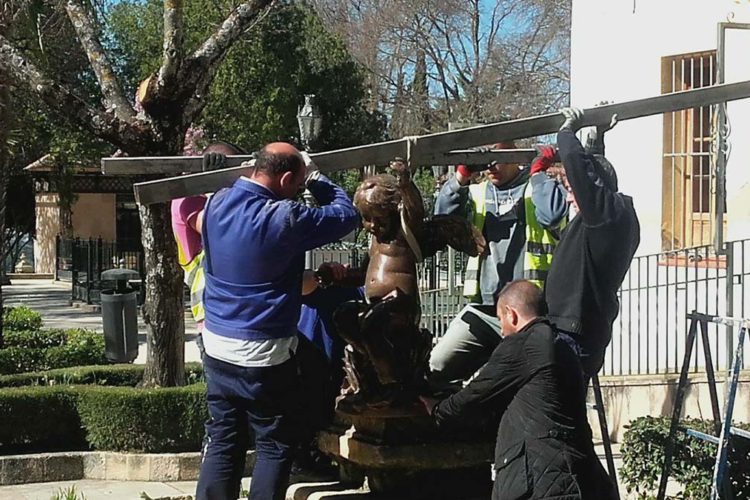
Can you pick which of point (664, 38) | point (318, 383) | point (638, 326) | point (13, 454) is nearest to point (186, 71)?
point (13, 454)

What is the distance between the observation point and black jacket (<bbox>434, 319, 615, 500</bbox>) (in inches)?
159

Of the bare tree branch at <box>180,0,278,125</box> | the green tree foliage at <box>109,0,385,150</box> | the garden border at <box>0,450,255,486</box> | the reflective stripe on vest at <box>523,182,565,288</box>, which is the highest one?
the green tree foliage at <box>109,0,385,150</box>

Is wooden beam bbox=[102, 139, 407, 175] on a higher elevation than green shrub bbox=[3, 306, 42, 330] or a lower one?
higher

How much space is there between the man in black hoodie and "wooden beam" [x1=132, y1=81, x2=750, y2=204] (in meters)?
0.09

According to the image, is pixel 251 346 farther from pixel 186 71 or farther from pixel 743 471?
pixel 186 71

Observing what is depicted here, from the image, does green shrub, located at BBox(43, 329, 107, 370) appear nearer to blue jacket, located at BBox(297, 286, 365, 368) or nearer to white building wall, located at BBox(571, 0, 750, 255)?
white building wall, located at BBox(571, 0, 750, 255)

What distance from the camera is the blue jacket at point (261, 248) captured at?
4.42m

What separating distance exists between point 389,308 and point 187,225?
1.39 meters

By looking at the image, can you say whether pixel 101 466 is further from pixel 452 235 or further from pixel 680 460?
pixel 452 235

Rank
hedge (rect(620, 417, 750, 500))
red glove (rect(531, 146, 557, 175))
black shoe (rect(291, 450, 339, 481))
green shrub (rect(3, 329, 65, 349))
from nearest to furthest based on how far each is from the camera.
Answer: red glove (rect(531, 146, 557, 175))
black shoe (rect(291, 450, 339, 481))
hedge (rect(620, 417, 750, 500))
green shrub (rect(3, 329, 65, 349))

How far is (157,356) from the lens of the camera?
8.85m

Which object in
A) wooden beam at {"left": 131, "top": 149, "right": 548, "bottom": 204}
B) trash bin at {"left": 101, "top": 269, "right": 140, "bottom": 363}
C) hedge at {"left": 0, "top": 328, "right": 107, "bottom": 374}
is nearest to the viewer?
wooden beam at {"left": 131, "top": 149, "right": 548, "bottom": 204}

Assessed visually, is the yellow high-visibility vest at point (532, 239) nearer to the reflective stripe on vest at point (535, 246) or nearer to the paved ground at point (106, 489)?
the reflective stripe on vest at point (535, 246)

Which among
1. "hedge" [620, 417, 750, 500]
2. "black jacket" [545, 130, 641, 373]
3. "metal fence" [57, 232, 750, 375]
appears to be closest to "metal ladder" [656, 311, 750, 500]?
"hedge" [620, 417, 750, 500]
